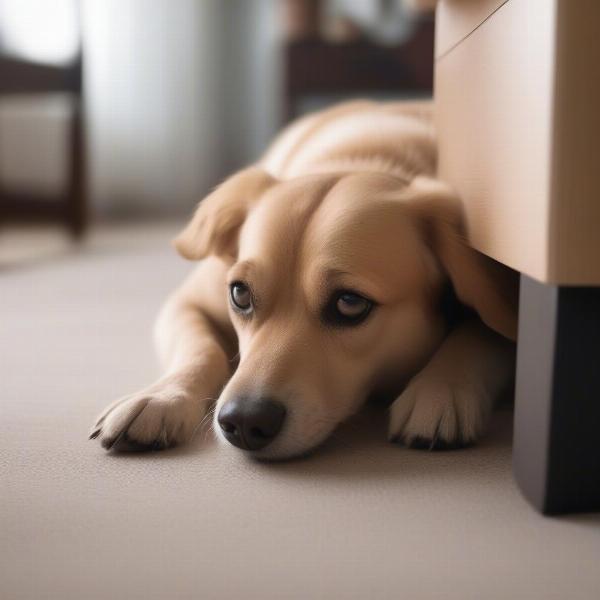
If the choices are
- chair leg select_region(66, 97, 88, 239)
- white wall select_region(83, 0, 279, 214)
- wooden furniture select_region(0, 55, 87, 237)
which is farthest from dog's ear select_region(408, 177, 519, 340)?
white wall select_region(83, 0, 279, 214)

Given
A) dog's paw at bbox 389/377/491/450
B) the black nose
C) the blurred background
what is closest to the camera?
the black nose

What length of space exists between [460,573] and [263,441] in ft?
1.25

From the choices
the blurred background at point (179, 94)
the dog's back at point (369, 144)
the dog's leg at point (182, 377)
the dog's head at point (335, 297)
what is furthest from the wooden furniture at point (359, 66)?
the dog's head at point (335, 297)

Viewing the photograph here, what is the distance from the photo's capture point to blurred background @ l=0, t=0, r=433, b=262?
4590 mm

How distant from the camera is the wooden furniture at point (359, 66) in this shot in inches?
182

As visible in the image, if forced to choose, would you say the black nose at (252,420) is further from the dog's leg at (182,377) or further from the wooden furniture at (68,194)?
the wooden furniture at (68,194)

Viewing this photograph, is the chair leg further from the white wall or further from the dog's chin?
the dog's chin

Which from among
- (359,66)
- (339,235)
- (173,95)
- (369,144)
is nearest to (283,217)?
(339,235)

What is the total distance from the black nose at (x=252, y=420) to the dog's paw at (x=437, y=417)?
0.22m

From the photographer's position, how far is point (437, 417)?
50.3 inches

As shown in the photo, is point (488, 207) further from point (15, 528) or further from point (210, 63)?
point (210, 63)

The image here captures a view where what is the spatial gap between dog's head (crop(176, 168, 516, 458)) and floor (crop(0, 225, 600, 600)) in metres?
0.08

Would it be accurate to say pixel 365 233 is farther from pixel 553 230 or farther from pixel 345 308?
pixel 553 230

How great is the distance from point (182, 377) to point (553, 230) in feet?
2.32
